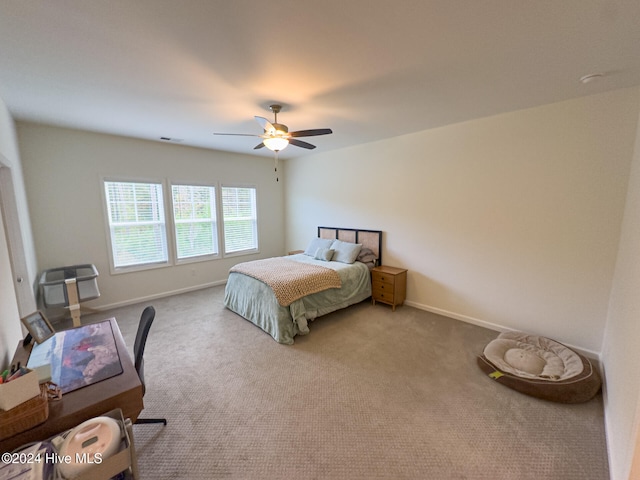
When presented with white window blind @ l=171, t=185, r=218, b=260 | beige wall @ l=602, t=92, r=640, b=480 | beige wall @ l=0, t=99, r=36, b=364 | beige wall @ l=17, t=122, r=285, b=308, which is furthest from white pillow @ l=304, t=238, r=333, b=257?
beige wall @ l=0, t=99, r=36, b=364

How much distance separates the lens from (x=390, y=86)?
2305 mm

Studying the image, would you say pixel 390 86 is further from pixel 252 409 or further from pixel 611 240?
pixel 252 409

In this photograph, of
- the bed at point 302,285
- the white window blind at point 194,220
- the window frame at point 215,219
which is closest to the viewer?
the bed at point 302,285

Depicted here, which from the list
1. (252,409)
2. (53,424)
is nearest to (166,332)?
(252,409)

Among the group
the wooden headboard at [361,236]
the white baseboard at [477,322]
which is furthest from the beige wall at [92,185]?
the white baseboard at [477,322]

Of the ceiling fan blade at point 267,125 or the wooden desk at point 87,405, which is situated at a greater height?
the ceiling fan blade at point 267,125

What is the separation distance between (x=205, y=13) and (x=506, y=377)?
11.3 ft

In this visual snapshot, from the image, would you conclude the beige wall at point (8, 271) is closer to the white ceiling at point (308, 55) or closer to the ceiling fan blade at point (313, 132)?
the white ceiling at point (308, 55)

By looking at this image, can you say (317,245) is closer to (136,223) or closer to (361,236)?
(361,236)

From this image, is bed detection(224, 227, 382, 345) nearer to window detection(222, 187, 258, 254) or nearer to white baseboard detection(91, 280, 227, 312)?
white baseboard detection(91, 280, 227, 312)

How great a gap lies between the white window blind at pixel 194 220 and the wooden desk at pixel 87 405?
365 centimetres

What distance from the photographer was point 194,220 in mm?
4879

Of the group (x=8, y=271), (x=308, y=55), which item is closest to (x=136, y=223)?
(x=8, y=271)

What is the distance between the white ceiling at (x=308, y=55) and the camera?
55.6 inches
